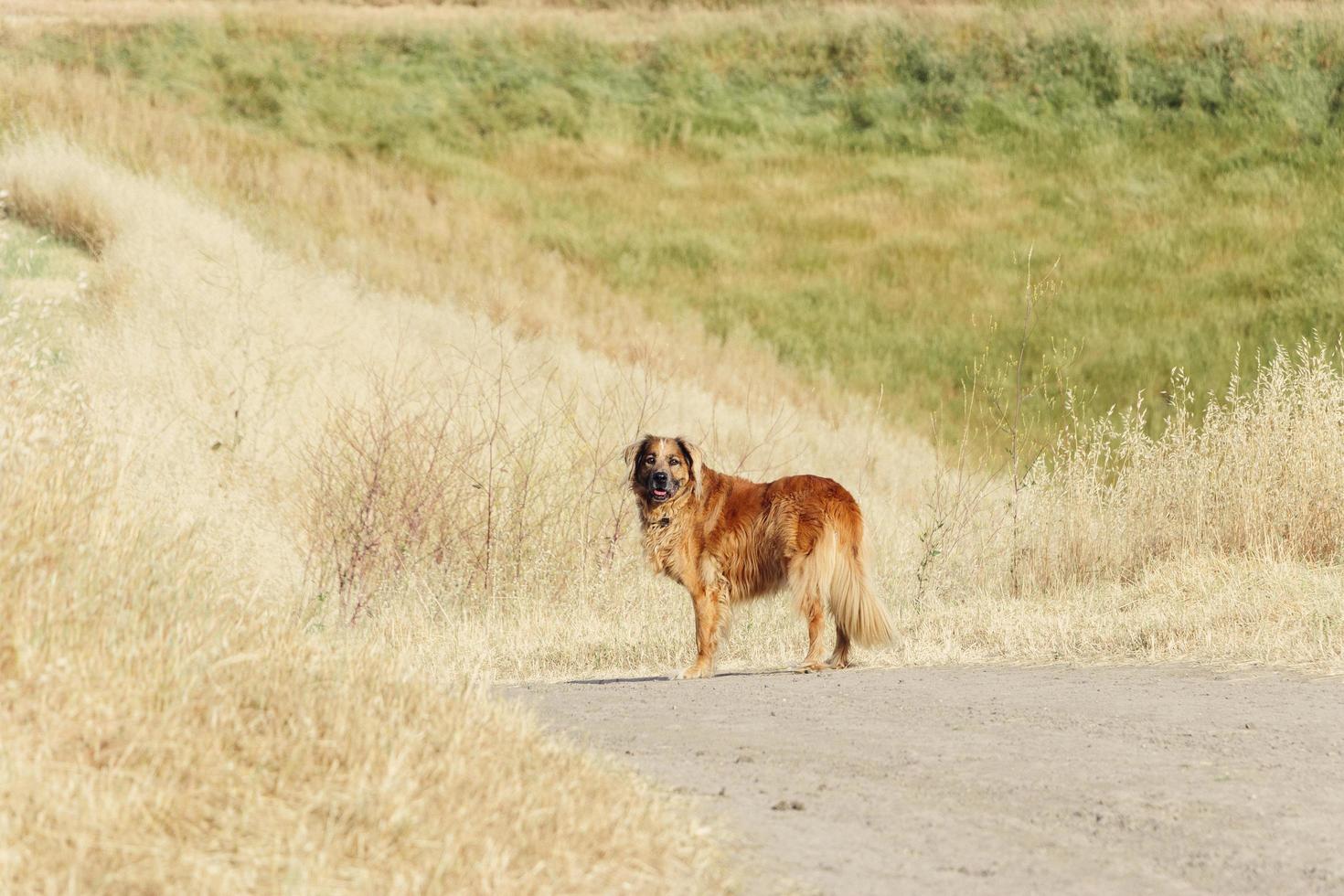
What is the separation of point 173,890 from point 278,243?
17741mm

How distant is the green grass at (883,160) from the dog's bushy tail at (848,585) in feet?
41.8

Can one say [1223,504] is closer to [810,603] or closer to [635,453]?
[810,603]

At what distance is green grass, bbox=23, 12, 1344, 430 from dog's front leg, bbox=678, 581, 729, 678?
12.7m

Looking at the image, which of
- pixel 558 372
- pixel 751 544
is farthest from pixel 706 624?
pixel 558 372

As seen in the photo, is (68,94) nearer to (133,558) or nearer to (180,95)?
(180,95)

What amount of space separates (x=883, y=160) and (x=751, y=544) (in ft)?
70.1

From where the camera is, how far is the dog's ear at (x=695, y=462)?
30.3 feet

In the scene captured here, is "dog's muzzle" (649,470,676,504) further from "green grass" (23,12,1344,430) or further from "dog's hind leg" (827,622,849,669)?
"green grass" (23,12,1344,430)

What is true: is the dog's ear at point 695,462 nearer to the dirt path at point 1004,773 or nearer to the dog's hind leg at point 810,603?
the dog's hind leg at point 810,603

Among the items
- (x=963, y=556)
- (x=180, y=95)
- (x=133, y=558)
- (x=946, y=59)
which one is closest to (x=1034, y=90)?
(x=946, y=59)

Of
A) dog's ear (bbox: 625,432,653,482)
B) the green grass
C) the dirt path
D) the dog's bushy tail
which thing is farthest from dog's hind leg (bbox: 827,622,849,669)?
the green grass

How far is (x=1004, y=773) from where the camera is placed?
6.06 metres

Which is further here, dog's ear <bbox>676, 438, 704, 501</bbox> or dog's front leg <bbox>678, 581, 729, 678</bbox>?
dog's ear <bbox>676, 438, 704, 501</bbox>

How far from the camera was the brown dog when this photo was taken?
9.01m
